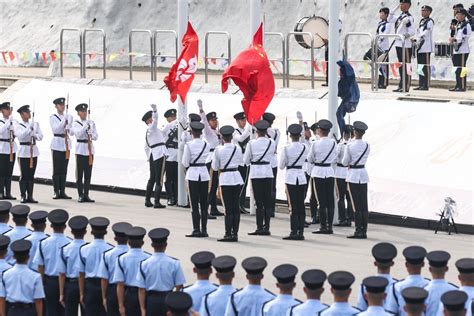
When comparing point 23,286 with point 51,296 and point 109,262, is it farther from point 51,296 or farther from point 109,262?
point 51,296

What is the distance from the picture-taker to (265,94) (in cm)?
2172

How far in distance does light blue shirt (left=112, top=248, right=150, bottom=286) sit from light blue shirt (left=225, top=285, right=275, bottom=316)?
181 centimetres

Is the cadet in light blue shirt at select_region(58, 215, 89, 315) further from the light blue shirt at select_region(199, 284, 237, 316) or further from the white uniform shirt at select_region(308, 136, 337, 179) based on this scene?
the white uniform shirt at select_region(308, 136, 337, 179)

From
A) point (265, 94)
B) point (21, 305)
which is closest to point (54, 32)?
point (265, 94)

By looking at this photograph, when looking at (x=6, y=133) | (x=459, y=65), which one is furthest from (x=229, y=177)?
(x=459, y=65)

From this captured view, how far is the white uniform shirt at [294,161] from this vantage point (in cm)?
1975

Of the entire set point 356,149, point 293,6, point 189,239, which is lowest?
point 189,239

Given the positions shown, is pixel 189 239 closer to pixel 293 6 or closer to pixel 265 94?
pixel 265 94

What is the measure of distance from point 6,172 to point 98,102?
13.4ft

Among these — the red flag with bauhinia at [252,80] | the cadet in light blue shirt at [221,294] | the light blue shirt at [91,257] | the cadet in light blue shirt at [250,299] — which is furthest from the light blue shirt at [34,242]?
the red flag with bauhinia at [252,80]

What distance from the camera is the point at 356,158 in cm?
1984

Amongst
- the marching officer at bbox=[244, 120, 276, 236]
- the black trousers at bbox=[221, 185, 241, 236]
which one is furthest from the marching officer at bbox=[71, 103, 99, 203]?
the black trousers at bbox=[221, 185, 241, 236]

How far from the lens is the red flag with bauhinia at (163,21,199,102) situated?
22.4m

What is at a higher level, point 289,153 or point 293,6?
point 293,6
